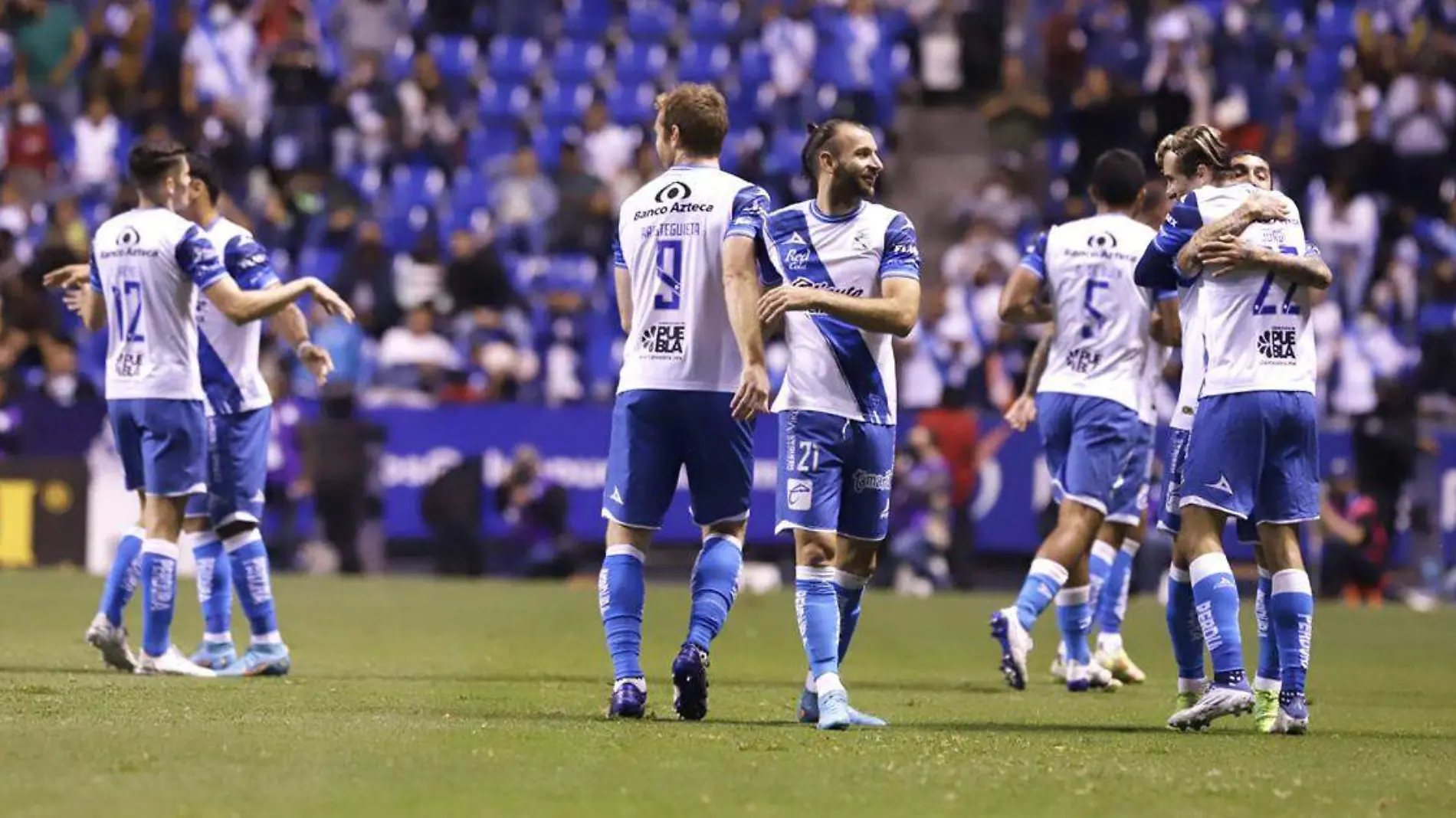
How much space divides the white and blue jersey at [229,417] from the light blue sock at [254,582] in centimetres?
13

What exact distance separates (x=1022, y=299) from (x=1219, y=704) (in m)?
3.57

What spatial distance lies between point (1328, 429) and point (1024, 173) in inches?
254

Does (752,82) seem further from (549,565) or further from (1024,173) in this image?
(549,565)

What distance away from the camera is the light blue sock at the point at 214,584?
1229cm

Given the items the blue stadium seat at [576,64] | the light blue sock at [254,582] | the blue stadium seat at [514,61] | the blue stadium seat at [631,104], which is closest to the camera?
the light blue sock at [254,582]

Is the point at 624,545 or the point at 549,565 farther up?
the point at 624,545

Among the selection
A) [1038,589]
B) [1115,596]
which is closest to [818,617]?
[1038,589]

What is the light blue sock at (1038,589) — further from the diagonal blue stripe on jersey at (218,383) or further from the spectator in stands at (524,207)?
the spectator in stands at (524,207)

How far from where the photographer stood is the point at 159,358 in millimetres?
11695

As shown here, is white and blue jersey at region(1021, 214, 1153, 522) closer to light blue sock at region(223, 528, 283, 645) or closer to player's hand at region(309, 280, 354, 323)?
player's hand at region(309, 280, 354, 323)

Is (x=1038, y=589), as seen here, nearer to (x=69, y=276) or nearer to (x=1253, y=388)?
(x=1253, y=388)

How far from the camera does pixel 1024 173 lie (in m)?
27.5

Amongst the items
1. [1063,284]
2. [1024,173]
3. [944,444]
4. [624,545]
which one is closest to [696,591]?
[624,545]

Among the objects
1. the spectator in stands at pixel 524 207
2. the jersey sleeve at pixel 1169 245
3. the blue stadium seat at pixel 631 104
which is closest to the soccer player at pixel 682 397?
the jersey sleeve at pixel 1169 245
